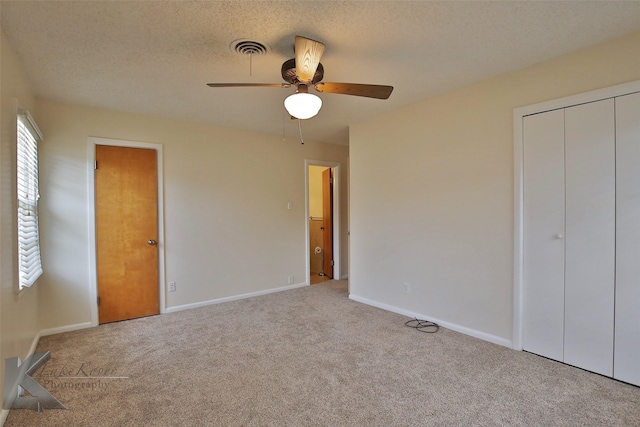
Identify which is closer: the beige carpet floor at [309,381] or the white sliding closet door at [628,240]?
the beige carpet floor at [309,381]

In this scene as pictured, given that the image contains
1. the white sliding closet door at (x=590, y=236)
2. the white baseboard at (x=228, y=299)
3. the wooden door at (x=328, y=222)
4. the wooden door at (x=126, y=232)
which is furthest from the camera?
the wooden door at (x=328, y=222)

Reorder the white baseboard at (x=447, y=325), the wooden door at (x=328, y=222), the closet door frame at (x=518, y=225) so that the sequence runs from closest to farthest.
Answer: the closet door frame at (x=518, y=225) < the white baseboard at (x=447, y=325) < the wooden door at (x=328, y=222)

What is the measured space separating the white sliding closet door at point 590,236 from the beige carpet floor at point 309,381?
243 mm

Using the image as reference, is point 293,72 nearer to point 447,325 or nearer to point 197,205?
point 197,205

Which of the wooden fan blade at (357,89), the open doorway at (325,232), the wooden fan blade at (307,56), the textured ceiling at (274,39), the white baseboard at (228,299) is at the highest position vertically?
the textured ceiling at (274,39)

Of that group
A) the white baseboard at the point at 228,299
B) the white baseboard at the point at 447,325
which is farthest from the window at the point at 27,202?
the white baseboard at the point at 447,325

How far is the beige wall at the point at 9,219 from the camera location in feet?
6.30

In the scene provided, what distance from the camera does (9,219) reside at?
2102mm

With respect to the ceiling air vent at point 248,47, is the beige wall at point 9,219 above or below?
below

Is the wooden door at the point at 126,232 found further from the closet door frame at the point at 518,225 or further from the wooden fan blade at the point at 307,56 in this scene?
the closet door frame at the point at 518,225

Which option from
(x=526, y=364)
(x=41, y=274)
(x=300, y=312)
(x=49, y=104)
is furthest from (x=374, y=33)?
(x=41, y=274)

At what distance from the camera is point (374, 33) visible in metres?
2.02

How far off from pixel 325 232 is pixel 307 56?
418 cm

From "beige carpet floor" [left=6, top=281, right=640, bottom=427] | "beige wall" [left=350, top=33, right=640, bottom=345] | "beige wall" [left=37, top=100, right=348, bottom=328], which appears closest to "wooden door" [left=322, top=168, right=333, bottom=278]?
"beige wall" [left=37, top=100, right=348, bottom=328]
